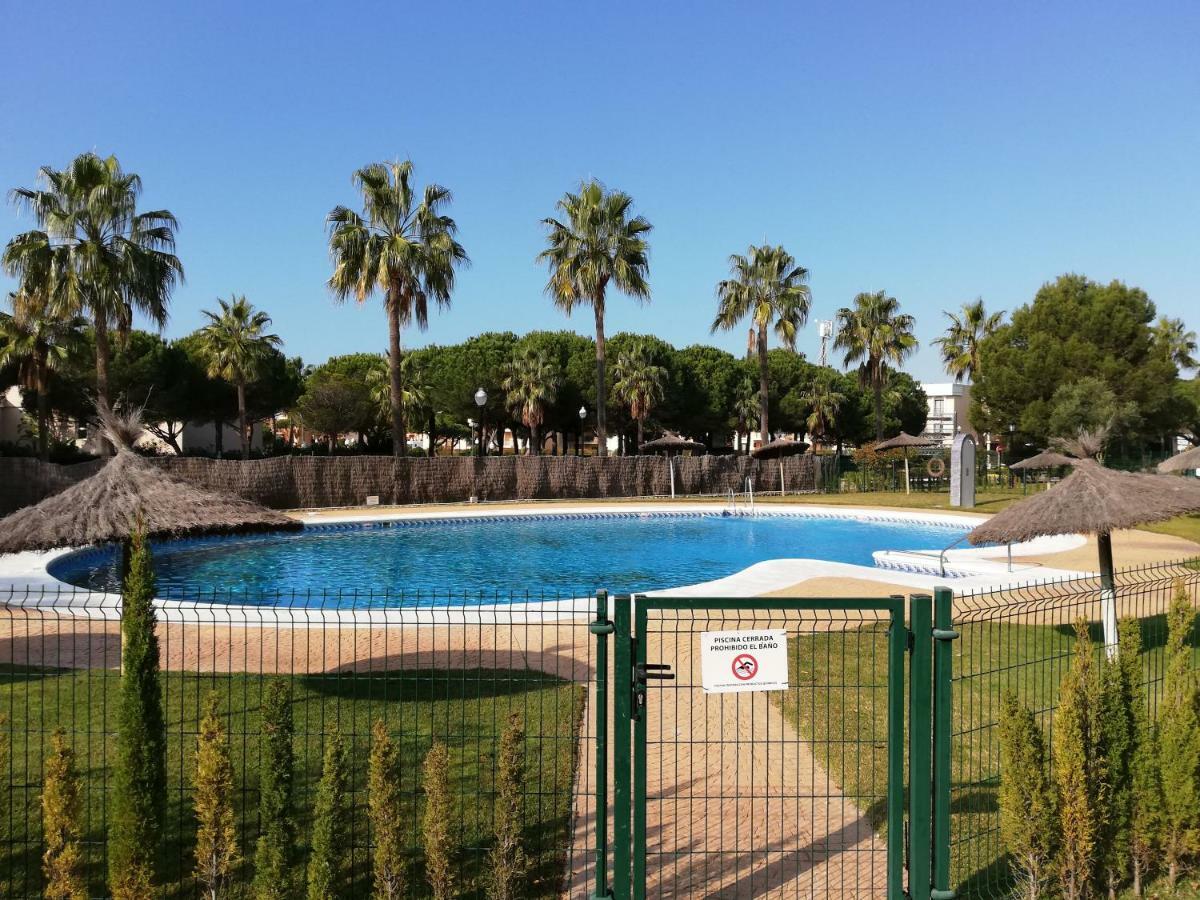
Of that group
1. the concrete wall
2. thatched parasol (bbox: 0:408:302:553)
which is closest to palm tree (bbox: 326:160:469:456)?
the concrete wall

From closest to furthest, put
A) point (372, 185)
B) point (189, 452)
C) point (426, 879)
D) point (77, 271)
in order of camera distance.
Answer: point (426, 879) → point (77, 271) → point (372, 185) → point (189, 452)

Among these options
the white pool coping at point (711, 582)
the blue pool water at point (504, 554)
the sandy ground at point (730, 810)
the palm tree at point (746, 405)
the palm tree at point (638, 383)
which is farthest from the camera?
the palm tree at point (746, 405)

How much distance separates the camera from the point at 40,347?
33.8 meters

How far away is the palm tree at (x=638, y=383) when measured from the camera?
5184cm

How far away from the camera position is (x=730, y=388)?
61719 mm

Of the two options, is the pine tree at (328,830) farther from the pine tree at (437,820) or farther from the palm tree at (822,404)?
the palm tree at (822,404)

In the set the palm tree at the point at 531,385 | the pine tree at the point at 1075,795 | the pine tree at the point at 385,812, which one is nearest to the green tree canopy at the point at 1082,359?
the palm tree at the point at 531,385

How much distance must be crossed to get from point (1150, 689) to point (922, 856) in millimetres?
4804

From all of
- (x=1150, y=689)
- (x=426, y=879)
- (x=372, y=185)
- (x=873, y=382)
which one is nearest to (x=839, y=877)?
(x=426, y=879)

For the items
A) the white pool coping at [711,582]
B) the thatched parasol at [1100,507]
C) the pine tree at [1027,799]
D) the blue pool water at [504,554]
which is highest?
the thatched parasol at [1100,507]

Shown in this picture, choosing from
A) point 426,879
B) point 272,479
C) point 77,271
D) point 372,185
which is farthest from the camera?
point 372,185

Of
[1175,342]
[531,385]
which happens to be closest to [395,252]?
[531,385]

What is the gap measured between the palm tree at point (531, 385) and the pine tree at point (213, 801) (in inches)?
1775

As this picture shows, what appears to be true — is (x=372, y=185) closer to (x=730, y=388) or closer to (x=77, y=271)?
(x=77, y=271)
